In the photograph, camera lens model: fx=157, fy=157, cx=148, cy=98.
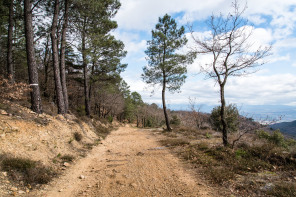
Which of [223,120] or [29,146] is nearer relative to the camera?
[29,146]

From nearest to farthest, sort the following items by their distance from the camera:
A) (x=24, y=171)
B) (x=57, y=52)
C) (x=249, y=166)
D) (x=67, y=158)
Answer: (x=24, y=171), (x=249, y=166), (x=67, y=158), (x=57, y=52)

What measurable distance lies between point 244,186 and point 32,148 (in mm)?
6251

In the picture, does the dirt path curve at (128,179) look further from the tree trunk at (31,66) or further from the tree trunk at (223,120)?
the tree trunk at (31,66)

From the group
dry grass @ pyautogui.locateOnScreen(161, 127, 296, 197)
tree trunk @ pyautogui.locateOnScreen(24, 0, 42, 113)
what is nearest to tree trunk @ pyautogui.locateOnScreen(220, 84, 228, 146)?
dry grass @ pyautogui.locateOnScreen(161, 127, 296, 197)

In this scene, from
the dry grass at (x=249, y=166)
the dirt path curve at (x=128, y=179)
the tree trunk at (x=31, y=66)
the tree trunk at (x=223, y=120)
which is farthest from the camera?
the tree trunk at (x=31, y=66)

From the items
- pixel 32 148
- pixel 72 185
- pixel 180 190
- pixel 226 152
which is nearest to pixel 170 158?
pixel 226 152

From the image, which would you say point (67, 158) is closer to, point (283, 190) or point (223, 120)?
point (283, 190)

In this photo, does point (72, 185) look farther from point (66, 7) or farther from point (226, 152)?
point (66, 7)

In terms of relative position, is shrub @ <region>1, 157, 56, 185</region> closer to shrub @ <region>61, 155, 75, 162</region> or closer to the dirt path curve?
the dirt path curve

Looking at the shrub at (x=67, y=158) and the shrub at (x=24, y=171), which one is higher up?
the shrub at (x=24, y=171)

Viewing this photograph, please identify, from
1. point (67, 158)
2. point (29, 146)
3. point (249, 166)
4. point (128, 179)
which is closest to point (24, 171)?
point (29, 146)

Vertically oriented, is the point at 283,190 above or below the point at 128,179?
above

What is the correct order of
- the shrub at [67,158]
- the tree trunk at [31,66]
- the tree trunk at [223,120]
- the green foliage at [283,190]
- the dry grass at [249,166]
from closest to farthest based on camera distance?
the green foliage at [283,190], the dry grass at [249,166], the shrub at [67,158], the tree trunk at [223,120], the tree trunk at [31,66]

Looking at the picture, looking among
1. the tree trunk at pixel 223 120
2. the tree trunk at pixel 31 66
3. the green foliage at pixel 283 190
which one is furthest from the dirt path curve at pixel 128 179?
the tree trunk at pixel 31 66
